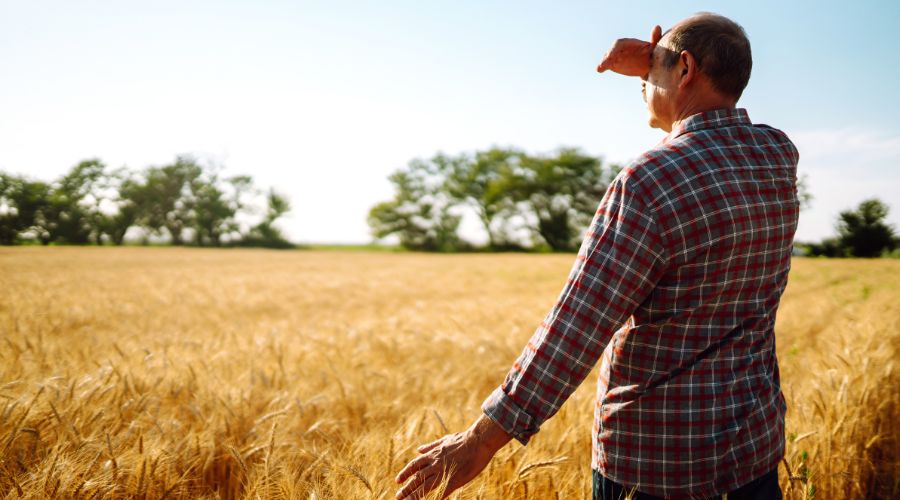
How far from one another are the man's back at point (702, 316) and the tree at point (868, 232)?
147 ft

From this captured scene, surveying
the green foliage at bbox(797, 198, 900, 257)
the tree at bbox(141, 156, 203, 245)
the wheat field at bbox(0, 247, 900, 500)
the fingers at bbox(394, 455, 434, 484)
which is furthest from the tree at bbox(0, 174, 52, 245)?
the green foliage at bbox(797, 198, 900, 257)

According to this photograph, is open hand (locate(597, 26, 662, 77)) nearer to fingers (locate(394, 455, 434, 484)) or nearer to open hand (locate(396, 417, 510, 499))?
open hand (locate(396, 417, 510, 499))

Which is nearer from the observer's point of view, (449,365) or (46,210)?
(449,365)

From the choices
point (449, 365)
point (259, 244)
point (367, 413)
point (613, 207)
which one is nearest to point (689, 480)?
point (613, 207)

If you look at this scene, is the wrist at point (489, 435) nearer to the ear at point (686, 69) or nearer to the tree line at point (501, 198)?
the ear at point (686, 69)

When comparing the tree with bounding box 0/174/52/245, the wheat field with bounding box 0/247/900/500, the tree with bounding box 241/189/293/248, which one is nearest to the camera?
the wheat field with bounding box 0/247/900/500

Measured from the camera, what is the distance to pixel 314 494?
1.33m

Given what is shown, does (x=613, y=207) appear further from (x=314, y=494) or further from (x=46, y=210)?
(x=46, y=210)

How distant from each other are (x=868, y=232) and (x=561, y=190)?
2747cm

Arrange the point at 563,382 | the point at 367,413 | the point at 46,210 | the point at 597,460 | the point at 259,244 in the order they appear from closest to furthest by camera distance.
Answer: the point at 563,382, the point at 597,460, the point at 367,413, the point at 46,210, the point at 259,244

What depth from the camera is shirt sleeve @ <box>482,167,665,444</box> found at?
1.04 m

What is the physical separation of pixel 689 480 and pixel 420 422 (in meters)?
1.25

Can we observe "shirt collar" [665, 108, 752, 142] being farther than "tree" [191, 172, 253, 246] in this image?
No

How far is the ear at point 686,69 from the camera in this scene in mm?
1210
